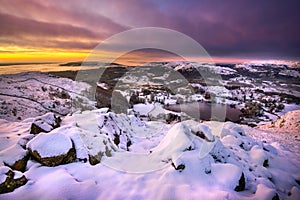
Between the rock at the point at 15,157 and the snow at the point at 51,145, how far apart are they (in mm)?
377

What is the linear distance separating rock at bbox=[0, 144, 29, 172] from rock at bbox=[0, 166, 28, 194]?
0.85m

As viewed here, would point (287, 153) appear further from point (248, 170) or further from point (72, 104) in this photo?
point (72, 104)

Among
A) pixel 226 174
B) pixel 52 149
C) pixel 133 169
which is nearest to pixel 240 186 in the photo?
pixel 226 174

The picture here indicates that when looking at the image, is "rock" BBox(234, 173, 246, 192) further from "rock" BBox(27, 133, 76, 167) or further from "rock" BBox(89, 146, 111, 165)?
"rock" BBox(27, 133, 76, 167)

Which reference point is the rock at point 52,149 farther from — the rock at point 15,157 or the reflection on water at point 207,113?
the reflection on water at point 207,113

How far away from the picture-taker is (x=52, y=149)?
6512 mm

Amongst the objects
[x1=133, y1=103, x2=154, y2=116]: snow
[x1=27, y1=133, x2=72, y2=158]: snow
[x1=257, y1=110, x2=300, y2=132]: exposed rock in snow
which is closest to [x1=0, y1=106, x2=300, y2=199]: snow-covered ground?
[x1=27, y1=133, x2=72, y2=158]: snow

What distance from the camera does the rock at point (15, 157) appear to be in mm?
6125

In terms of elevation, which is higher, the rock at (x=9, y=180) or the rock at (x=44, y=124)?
the rock at (x=44, y=124)

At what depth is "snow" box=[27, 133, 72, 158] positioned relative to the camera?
645cm

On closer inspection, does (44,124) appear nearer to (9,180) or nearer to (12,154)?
(12,154)

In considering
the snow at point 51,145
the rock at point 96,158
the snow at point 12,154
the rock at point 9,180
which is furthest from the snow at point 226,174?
the snow at point 12,154

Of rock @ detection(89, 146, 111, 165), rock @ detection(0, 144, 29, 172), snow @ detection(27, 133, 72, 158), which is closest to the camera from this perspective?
rock @ detection(0, 144, 29, 172)

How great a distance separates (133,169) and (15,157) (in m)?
4.68
